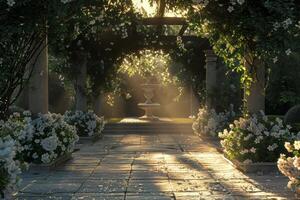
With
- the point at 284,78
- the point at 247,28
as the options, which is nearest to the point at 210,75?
the point at 284,78

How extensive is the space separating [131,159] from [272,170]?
125 inches

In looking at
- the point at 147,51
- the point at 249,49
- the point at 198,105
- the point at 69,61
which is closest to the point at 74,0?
the point at 249,49

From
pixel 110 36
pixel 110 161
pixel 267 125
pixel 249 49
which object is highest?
pixel 110 36

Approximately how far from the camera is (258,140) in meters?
9.02

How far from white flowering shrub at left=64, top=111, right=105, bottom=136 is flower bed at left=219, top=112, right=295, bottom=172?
7.46 m

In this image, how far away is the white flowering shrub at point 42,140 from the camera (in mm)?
9234

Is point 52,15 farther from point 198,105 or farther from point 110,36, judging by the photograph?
point 198,105

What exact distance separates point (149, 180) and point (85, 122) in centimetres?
863

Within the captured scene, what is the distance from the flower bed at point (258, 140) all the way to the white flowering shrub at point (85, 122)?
24.5 ft

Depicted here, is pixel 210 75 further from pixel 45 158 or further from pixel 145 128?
pixel 45 158

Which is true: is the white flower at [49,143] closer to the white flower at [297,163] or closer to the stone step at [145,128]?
the white flower at [297,163]

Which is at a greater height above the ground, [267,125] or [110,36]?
[110,36]

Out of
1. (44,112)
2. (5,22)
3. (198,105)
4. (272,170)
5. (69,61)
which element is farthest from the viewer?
(198,105)

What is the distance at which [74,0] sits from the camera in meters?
7.34
